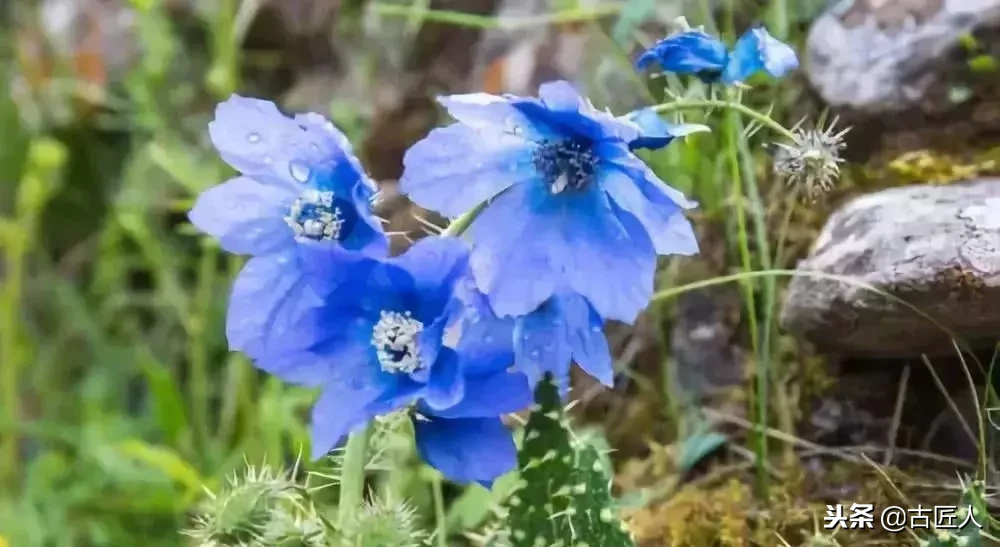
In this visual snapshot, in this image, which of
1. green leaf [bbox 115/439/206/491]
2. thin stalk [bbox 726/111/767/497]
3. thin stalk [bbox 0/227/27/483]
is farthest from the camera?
thin stalk [bbox 0/227/27/483]

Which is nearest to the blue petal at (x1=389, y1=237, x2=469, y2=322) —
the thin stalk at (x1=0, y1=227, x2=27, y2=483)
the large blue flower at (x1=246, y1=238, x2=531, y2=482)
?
the large blue flower at (x1=246, y1=238, x2=531, y2=482)

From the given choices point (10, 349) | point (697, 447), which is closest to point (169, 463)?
point (10, 349)

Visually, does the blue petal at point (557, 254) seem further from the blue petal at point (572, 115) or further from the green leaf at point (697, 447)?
the green leaf at point (697, 447)

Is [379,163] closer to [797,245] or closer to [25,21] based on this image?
[797,245]

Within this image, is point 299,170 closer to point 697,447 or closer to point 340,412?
point 340,412

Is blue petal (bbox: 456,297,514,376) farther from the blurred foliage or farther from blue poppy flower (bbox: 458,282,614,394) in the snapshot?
the blurred foliage
